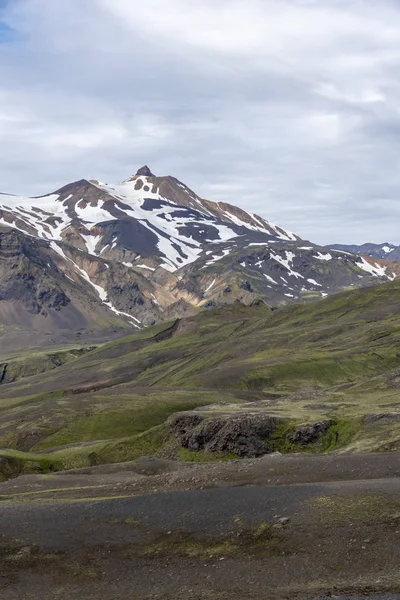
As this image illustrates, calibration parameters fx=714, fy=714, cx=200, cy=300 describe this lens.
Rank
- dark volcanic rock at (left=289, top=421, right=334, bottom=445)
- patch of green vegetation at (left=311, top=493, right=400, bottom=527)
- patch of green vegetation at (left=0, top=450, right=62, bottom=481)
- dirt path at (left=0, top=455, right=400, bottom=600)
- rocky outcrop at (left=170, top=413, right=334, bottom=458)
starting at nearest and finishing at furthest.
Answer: dirt path at (left=0, top=455, right=400, bottom=600) < patch of green vegetation at (left=311, top=493, right=400, bottom=527) < patch of green vegetation at (left=0, top=450, right=62, bottom=481) < dark volcanic rock at (left=289, top=421, right=334, bottom=445) < rocky outcrop at (left=170, top=413, right=334, bottom=458)

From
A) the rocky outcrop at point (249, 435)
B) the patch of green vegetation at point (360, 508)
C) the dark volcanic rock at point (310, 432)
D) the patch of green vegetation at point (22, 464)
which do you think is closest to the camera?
the patch of green vegetation at point (360, 508)

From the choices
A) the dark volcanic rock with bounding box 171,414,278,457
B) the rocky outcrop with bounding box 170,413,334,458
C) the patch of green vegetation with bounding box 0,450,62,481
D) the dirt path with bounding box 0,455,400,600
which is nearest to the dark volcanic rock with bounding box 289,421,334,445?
the rocky outcrop with bounding box 170,413,334,458

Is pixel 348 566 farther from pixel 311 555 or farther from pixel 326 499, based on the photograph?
pixel 326 499

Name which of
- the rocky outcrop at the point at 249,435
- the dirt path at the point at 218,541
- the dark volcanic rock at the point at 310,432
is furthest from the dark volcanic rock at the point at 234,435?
Result: the dirt path at the point at 218,541

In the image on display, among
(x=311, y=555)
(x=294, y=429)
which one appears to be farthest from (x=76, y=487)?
(x=294, y=429)

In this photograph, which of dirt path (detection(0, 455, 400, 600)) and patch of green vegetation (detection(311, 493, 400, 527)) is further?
patch of green vegetation (detection(311, 493, 400, 527))

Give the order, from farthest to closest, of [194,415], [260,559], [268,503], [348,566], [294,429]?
[194,415]
[294,429]
[268,503]
[260,559]
[348,566]

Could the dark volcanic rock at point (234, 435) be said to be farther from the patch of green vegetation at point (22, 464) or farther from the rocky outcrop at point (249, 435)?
the patch of green vegetation at point (22, 464)

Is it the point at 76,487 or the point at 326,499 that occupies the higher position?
the point at 326,499

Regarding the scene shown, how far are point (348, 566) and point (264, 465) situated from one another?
1136 inches

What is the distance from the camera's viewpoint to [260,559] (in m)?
44.8

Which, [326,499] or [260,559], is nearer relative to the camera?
[260,559]

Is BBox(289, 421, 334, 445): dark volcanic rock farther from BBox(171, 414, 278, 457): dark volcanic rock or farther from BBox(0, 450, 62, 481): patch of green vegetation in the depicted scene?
BBox(0, 450, 62, 481): patch of green vegetation

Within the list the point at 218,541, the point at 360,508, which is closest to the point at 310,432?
the point at 360,508
